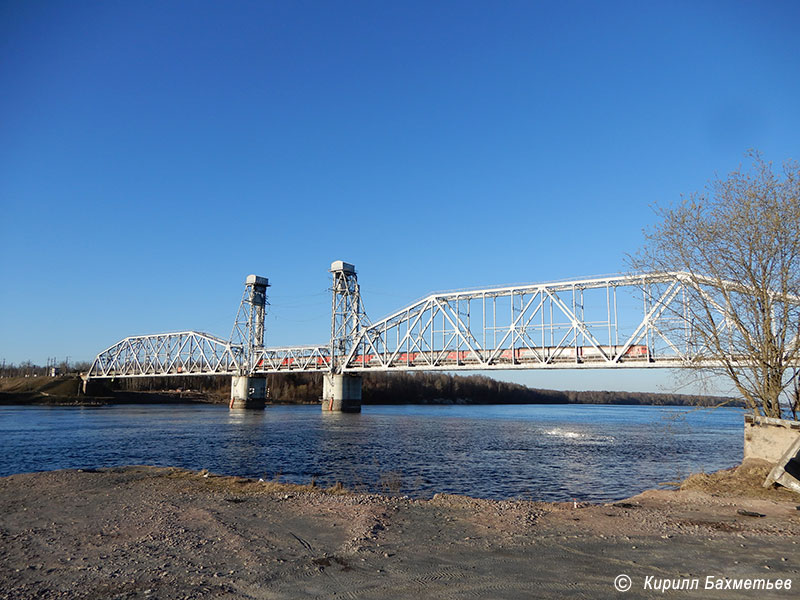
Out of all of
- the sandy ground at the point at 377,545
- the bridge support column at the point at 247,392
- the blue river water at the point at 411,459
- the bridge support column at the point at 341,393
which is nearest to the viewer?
the sandy ground at the point at 377,545

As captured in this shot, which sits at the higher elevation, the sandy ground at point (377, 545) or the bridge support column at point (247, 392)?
the sandy ground at point (377, 545)

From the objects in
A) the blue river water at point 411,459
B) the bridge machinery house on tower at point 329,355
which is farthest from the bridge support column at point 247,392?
the blue river water at point 411,459

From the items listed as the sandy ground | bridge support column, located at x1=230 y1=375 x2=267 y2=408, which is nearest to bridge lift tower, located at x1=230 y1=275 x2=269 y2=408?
bridge support column, located at x1=230 y1=375 x2=267 y2=408

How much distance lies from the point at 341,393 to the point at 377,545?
3645 inches

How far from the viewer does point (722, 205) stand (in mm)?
19516

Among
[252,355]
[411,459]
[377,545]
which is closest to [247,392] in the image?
[252,355]

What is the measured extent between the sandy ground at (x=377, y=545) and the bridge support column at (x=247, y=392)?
106478 millimetres

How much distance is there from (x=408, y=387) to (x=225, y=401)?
6379 cm

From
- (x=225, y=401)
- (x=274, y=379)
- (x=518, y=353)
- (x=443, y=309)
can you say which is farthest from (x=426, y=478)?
(x=274, y=379)

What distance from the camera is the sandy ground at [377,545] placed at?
7941 mm

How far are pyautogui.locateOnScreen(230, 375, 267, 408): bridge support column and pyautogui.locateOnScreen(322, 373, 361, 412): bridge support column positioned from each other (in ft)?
81.3

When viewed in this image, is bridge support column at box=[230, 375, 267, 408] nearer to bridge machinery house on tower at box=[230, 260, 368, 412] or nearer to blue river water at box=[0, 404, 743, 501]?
bridge machinery house on tower at box=[230, 260, 368, 412]

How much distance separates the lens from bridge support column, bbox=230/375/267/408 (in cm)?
11856

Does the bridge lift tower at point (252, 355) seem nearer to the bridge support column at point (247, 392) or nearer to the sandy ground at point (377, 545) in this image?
the bridge support column at point (247, 392)
